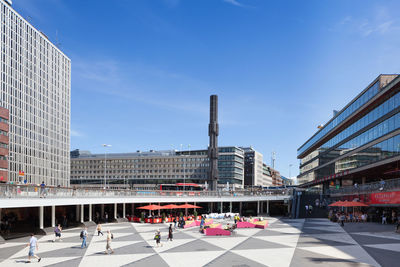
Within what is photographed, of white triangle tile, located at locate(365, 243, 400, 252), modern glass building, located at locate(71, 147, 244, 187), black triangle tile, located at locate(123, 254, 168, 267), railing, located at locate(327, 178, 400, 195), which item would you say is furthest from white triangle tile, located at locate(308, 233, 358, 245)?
modern glass building, located at locate(71, 147, 244, 187)

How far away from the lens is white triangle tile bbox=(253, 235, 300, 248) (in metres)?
30.3

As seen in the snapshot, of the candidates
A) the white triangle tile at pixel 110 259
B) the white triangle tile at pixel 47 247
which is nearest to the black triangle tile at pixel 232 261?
the white triangle tile at pixel 110 259

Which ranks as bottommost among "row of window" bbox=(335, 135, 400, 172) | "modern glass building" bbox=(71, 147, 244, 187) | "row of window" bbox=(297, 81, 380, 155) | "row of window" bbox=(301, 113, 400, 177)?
"modern glass building" bbox=(71, 147, 244, 187)

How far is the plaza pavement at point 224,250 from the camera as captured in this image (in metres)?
22.8

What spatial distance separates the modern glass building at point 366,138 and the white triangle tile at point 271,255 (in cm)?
3061

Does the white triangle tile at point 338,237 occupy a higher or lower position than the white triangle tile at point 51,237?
higher

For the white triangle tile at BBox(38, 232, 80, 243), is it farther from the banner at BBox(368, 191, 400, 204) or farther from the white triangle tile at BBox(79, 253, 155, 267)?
the banner at BBox(368, 191, 400, 204)

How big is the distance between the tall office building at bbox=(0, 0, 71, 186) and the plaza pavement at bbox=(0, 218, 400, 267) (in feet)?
224

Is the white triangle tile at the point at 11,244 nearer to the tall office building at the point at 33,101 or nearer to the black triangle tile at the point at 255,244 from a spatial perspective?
the black triangle tile at the point at 255,244

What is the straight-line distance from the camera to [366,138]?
62.8 metres

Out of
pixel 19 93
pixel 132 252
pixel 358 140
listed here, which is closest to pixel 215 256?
pixel 132 252

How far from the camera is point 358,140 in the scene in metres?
66.9

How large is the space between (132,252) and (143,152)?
147 m

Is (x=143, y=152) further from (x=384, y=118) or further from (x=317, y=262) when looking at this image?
(x=317, y=262)
